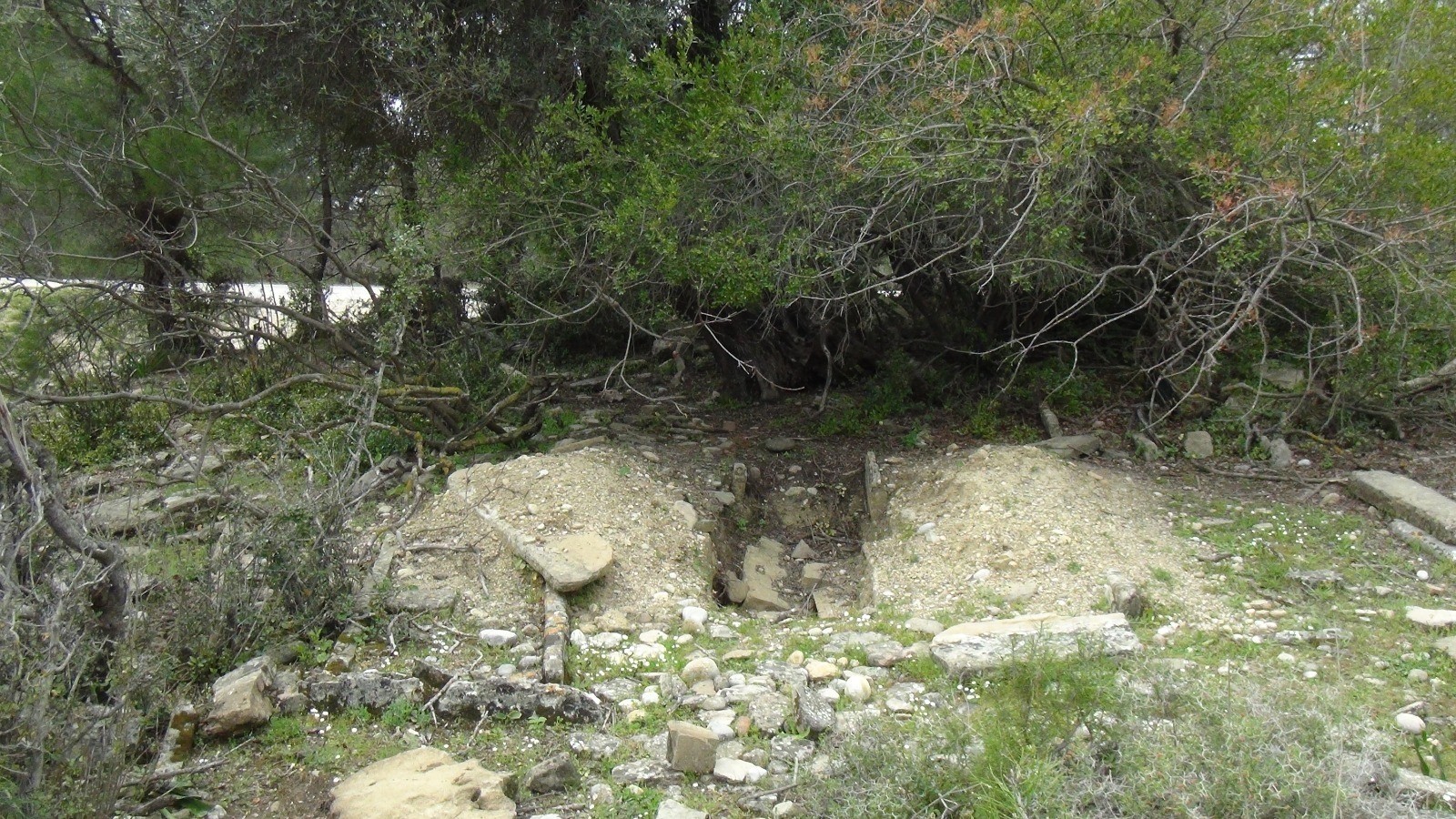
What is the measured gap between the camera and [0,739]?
8.86 feet

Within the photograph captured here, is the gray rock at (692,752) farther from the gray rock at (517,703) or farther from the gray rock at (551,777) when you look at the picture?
the gray rock at (517,703)

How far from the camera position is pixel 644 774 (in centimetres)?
319

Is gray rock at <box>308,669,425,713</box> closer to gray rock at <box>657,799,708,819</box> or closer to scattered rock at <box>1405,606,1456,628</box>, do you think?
gray rock at <box>657,799,708,819</box>

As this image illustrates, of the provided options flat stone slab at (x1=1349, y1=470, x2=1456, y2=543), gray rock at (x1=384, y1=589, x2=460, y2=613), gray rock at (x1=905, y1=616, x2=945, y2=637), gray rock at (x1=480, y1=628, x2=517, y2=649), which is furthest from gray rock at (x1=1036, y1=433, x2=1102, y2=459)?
gray rock at (x1=384, y1=589, x2=460, y2=613)

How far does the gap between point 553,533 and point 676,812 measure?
2.23 metres

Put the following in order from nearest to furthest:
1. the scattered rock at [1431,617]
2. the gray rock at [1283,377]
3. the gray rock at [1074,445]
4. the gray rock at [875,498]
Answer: the scattered rock at [1431,617] < the gray rock at [875,498] < the gray rock at [1074,445] < the gray rock at [1283,377]

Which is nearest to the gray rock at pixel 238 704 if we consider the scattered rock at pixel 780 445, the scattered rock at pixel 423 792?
the scattered rock at pixel 423 792

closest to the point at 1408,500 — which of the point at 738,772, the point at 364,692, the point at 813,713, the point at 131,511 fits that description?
the point at 813,713

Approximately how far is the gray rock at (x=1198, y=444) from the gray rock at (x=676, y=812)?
179 inches

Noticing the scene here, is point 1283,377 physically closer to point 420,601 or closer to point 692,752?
point 692,752

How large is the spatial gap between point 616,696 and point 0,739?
6.05 ft

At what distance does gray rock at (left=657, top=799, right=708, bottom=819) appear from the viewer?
2938 millimetres

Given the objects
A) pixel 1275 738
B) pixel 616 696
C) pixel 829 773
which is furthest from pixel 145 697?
pixel 1275 738

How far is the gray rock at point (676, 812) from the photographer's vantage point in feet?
9.64
